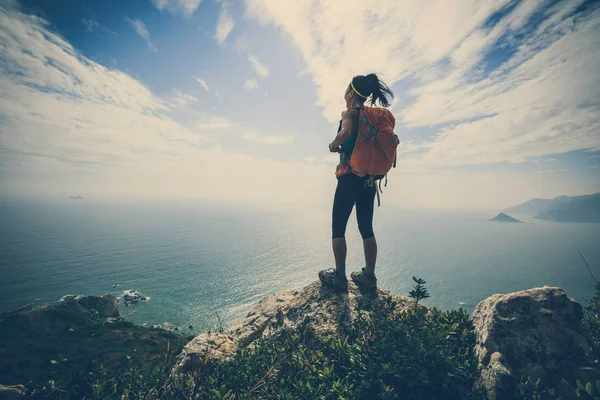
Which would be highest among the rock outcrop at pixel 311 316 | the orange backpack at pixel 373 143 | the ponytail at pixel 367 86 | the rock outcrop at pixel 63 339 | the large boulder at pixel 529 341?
the ponytail at pixel 367 86

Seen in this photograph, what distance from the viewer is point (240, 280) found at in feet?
308

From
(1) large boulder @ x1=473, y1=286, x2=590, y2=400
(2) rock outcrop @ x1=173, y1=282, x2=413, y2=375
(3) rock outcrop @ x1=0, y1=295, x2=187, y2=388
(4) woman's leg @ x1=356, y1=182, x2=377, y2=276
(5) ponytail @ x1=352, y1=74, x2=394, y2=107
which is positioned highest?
(5) ponytail @ x1=352, y1=74, x2=394, y2=107

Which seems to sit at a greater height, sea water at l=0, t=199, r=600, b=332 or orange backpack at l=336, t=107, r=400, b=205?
orange backpack at l=336, t=107, r=400, b=205

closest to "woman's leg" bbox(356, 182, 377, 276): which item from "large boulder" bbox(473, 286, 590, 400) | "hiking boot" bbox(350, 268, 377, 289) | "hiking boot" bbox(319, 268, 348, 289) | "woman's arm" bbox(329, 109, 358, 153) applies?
"hiking boot" bbox(350, 268, 377, 289)

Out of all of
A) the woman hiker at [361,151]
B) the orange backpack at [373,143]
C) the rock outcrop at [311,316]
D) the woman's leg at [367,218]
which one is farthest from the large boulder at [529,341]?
the orange backpack at [373,143]

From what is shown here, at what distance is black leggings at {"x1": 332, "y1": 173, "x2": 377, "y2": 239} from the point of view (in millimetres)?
5488

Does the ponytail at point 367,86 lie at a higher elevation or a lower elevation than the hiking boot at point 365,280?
higher

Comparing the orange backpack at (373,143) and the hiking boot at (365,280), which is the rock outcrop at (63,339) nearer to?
the hiking boot at (365,280)

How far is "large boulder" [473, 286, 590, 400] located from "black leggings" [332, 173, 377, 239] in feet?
8.85

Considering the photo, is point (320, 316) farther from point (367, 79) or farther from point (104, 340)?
point (104, 340)

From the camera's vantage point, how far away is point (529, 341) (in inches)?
141

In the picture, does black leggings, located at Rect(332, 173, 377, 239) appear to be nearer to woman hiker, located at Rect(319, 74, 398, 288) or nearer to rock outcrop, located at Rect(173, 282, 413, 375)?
woman hiker, located at Rect(319, 74, 398, 288)

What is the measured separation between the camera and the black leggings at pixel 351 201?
18.0 feet

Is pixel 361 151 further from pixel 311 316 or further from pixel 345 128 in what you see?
pixel 311 316
